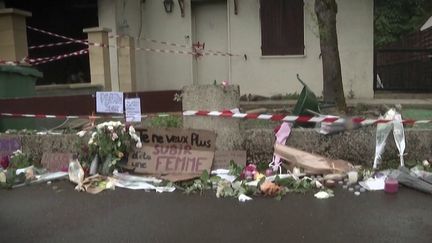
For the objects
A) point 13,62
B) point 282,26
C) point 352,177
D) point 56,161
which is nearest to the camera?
point 352,177

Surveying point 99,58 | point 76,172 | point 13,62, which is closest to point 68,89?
point 99,58

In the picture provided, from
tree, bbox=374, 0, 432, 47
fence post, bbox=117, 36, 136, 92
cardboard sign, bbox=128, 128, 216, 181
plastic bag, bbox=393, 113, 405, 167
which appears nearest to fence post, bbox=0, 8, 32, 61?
fence post, bbox=117, 36, 136, 92

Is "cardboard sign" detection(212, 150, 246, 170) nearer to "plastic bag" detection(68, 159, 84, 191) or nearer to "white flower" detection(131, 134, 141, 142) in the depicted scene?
"white flower" detection(131, 134, 141, 142)

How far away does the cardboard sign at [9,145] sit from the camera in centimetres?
735

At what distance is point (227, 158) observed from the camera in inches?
267

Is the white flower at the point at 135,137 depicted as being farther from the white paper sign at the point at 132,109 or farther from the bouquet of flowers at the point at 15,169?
the bouquet of flowers at the point at 15,169

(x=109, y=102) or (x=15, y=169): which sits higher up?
(x=109, y=102)

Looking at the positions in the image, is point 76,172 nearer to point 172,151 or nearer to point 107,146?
point 107,146

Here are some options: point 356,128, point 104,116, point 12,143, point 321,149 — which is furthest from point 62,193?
point 356,128

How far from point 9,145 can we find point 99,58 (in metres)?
3.91

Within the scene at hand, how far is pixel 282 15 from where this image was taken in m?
12.7

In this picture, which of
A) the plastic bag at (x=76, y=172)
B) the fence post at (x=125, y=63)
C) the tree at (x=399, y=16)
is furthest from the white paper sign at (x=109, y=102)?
the tree at (x=399, y=16)

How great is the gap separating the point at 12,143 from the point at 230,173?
2998 millimetres

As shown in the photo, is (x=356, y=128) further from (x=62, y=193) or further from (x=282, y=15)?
(x=282, y=15)
